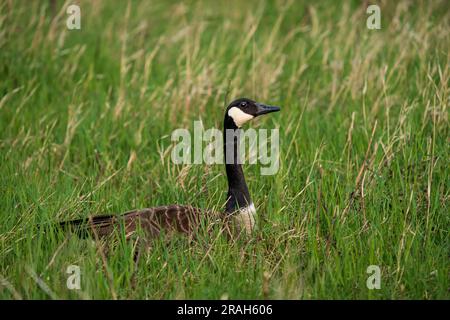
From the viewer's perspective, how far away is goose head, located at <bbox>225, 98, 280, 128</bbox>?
17.4 feet

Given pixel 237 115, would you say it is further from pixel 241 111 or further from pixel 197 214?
pixel 197 214

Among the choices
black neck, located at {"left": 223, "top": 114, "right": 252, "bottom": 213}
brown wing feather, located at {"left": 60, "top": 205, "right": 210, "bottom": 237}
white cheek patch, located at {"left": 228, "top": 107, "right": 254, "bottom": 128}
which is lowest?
brown wing feather, located at {"left": 60, "top": 205, "right": 210, "bottom": 237}

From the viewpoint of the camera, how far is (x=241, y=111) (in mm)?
5309

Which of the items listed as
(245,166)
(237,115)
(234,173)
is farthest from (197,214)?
(245,166)

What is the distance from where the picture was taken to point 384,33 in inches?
334

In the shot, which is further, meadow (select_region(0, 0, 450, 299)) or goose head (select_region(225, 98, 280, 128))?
goose head (select_region(225, 98, 280, 128))

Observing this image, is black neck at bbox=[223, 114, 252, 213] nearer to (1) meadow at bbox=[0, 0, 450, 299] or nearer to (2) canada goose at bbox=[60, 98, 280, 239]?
(2) canada goose at bbox=[60, 98, 280, 239]

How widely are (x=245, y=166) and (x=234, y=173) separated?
84 cm

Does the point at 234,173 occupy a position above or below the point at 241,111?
below

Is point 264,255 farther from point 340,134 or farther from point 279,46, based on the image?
point 279,46

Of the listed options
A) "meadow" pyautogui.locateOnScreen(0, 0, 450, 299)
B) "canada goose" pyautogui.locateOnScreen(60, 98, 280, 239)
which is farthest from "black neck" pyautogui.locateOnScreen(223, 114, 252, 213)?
"meadow" pyautogui.locateOnScreen(0, 0, 450, 299)

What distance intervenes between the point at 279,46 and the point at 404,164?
3456mm
